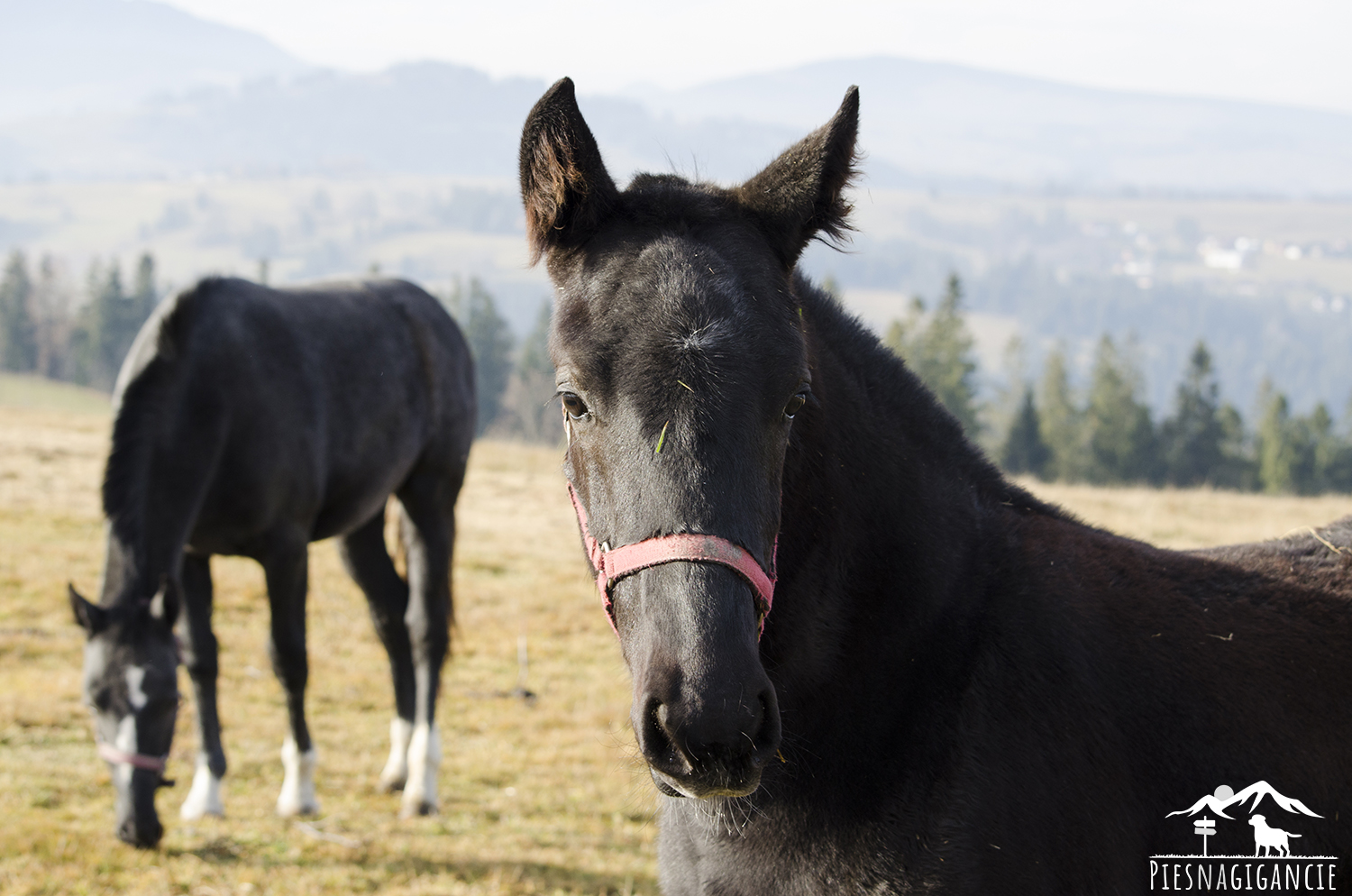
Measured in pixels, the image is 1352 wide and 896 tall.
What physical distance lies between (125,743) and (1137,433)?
6741 centimetres

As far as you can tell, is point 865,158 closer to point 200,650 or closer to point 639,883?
point 639,883

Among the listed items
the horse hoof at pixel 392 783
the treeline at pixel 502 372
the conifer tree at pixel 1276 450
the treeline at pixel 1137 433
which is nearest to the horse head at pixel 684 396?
the horse hoof at pixel 392 783

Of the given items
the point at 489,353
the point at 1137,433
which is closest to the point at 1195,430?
the point at 1137,433

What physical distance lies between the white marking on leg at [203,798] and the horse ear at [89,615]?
4.88 ft

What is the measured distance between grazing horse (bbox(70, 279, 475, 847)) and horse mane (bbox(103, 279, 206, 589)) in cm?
1

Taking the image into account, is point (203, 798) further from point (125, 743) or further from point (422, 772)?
point (422, 772)

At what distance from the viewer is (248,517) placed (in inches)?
263

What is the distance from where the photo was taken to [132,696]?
5789 millimetres

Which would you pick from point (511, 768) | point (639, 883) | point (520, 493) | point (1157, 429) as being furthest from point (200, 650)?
point (1157, 429)

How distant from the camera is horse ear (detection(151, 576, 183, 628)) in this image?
19.3 ft

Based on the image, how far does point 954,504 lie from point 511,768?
636 centimetres

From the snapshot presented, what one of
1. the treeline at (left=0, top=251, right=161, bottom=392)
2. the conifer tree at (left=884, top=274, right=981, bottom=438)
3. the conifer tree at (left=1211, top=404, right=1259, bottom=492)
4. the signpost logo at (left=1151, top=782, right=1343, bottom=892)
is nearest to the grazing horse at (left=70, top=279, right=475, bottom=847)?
the signpost logo at (left=1151, top=782, right=1343, bottom=892)

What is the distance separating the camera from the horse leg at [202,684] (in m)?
6.80

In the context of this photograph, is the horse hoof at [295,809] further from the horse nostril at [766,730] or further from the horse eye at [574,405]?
the horse nostril at [766,730]
